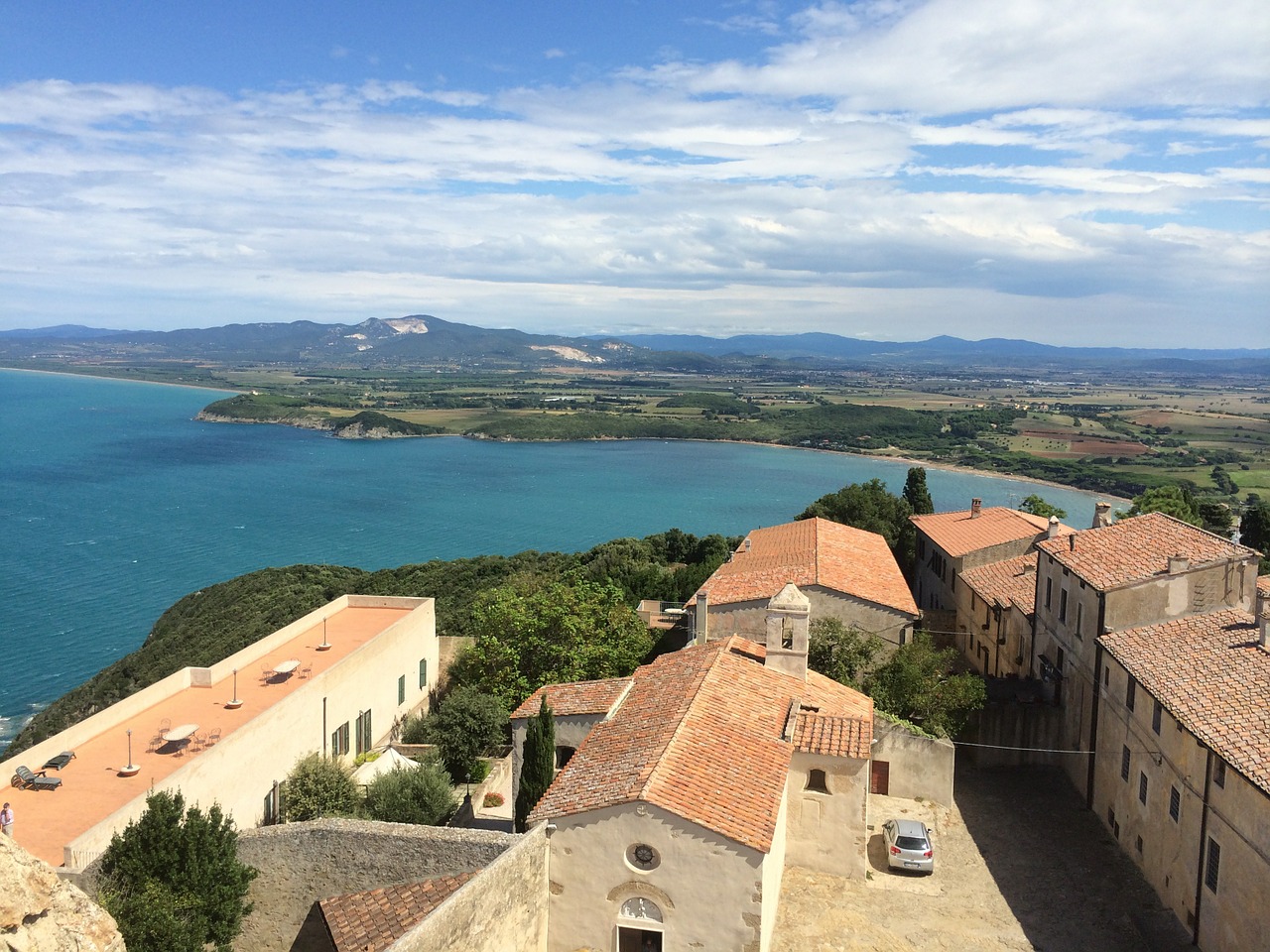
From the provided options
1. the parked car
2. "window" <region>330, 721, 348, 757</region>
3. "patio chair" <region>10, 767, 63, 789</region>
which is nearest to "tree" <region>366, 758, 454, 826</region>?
"window" <region>330, 721, 348, 757</region>

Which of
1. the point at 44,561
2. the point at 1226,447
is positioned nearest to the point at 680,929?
the point at 44,561

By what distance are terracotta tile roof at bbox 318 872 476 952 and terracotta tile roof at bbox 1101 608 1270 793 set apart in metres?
11.1

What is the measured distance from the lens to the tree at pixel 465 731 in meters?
20.6

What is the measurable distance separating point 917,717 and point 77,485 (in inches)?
4087

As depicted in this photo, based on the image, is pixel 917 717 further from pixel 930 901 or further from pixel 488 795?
pixel 488 795

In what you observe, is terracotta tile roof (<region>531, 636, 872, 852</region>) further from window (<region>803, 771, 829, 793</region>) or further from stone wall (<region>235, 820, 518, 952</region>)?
stone wall (<region>235, 820, 518, 952</region>)

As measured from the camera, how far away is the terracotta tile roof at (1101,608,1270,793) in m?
14.0

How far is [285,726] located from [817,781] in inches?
381

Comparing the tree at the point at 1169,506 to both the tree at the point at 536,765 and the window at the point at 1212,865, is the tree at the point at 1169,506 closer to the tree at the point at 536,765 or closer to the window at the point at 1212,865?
the window at the point at 1212,865

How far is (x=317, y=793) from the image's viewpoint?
17.3 metres

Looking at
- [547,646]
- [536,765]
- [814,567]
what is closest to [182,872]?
[536,765]

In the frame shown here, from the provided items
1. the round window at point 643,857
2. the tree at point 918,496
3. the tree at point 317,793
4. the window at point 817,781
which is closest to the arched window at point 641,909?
the round window at point 643,857

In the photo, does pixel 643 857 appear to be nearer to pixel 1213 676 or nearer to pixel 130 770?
pixel 130 770

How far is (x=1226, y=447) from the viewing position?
5182 inches
